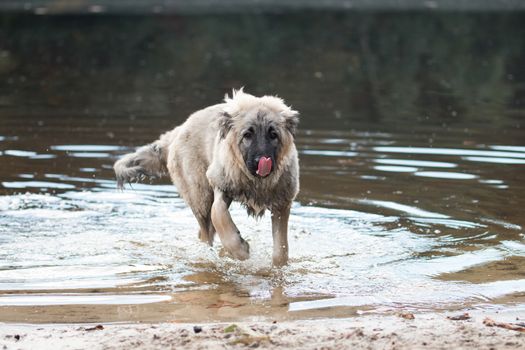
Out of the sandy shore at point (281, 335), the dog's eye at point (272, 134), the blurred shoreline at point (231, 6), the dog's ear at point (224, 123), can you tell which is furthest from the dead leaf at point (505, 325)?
the blurred shoreline at point (231, 6)

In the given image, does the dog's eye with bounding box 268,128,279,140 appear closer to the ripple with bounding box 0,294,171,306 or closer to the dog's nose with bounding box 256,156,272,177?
the dog's nose with bounding box 256,156,272,177

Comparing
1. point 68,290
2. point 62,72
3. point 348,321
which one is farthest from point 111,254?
point 62,72

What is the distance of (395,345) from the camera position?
649 cm

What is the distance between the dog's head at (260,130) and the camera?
8.61 metres

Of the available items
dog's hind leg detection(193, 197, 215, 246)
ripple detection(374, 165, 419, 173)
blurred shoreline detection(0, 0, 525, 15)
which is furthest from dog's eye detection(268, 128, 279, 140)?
blurred shoreline detection(0, 0, 525, 15)

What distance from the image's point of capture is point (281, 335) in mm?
6742

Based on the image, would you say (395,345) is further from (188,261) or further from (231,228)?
(188,261)

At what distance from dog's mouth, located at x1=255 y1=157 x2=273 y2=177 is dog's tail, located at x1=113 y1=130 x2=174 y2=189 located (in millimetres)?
2461

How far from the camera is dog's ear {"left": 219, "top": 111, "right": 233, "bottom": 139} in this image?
8.84 meters

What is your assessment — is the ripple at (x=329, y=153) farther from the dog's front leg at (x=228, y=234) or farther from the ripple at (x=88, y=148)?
the dog's front leg at (x=228, y=234)

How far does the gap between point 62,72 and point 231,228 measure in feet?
60.4

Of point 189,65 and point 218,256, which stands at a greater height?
point 189,65

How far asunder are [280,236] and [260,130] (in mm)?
1313

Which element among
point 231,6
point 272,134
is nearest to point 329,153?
point 272,134
